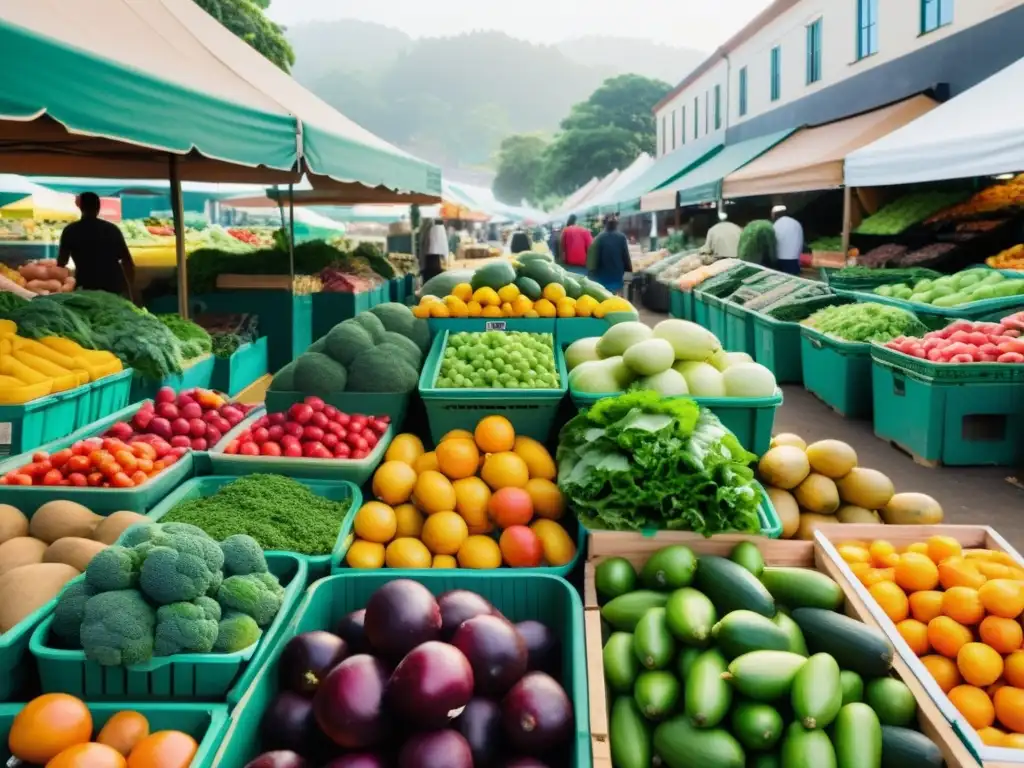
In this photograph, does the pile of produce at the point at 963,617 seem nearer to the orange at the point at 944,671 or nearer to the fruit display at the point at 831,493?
the orange at the point at 944,671

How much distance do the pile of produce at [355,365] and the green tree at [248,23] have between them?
27.5m

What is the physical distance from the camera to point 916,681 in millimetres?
2361

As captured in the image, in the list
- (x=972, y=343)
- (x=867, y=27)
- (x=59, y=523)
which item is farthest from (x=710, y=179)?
(x=59, y=523)

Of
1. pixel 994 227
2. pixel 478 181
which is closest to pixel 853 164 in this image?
pixel 994 227

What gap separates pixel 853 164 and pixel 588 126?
79.4 meters

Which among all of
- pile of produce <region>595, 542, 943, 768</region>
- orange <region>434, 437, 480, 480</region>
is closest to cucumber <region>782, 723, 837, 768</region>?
pile of produce <region>595, 542, 943, 768</region>

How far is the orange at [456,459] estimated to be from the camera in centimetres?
354

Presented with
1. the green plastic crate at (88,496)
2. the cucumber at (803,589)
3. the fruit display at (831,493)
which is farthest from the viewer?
the fruit display at (831,493)

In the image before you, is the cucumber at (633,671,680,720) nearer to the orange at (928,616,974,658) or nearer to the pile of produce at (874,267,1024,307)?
the orange at (928,616,974,658)

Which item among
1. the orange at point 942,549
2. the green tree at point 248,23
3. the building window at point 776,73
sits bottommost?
the orange at point 942,549

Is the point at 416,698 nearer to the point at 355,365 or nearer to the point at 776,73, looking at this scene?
the point at 355,365

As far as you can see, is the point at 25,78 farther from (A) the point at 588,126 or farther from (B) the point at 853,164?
(A) the point at 588,126

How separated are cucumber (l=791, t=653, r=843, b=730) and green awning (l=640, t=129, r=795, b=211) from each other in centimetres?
1455

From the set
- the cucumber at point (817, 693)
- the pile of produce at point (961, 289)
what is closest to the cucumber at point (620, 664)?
the cucumber at point (817, 693)
